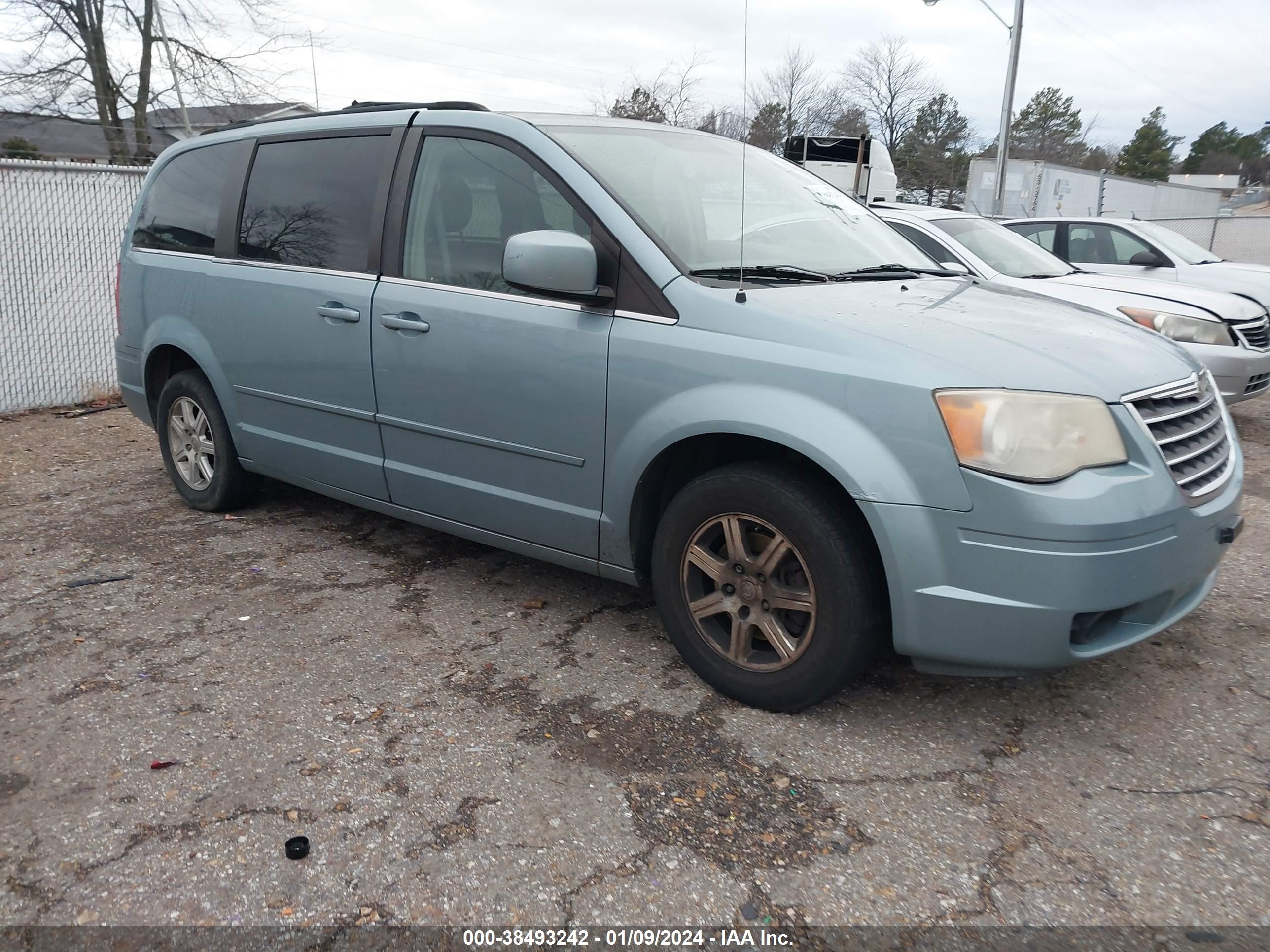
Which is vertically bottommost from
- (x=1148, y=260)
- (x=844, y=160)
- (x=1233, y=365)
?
(x=1233, y=365)

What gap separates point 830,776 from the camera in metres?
2.71

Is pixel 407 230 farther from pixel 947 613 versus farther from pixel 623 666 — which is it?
pixel 947 613

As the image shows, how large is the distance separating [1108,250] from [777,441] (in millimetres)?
8274

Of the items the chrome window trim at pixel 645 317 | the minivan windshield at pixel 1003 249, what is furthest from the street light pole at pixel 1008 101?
the chrome window trim at pixel 645 317

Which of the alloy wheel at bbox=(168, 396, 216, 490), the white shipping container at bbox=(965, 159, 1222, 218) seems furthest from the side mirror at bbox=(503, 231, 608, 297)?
the white shipping container at bbox=(965, 159, 1222, 218)

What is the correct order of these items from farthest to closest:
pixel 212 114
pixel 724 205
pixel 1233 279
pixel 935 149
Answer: pixel 935 149 → pixel 212 114 → pixel 1233 279 → pixel 724 205

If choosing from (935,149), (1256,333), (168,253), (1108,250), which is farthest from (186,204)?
(935,149)

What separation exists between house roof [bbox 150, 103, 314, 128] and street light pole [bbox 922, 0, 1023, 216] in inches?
622

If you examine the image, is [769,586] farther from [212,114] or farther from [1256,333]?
[212,114]

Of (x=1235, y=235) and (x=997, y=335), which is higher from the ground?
(x=997, y=335)

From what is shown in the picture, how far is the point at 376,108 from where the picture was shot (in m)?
4.16

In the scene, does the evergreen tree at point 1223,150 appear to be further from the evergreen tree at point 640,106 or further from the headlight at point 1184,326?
the headlight at point 1184,326

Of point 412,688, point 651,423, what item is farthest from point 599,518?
point 412,688

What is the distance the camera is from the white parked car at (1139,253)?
8406 mm
